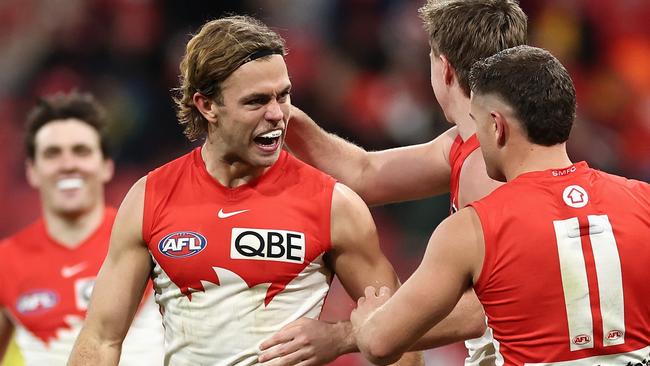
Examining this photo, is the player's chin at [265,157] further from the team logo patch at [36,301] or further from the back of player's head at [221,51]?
the team logo patch at [36,301]

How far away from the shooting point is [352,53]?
9648 millimetres

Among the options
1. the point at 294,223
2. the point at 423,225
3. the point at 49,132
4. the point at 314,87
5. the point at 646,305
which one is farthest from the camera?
the point at 314,87

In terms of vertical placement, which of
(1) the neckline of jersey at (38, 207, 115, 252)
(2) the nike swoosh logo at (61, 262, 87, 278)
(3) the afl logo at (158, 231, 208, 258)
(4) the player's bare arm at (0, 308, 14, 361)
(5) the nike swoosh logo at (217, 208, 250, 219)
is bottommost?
(4) the player's bare arm at (0, 308, 14, 361)

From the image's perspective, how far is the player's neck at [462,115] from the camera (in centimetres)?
430

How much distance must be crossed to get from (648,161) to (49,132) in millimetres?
5126

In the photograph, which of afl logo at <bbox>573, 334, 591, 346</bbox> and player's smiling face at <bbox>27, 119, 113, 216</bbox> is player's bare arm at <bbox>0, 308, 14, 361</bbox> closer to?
player's smiling face at <bbox>27, 119, 113, 216</bbox>

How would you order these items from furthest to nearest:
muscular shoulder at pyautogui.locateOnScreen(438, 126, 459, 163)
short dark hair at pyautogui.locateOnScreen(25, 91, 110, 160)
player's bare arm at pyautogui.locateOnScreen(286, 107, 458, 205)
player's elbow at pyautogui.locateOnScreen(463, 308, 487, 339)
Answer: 1. short dark hair at pyautogui.locateOnScreen(25, 91, 110, 160)
2. player's bare arm at pyautogui.locateOnScreen(286, 107, 458, 205)
3. muscular shoulder at pyautogui.locateOnScreen(438, 126, 459, 163)
4. player's elbow at pyautogui.locateOnScreen(463, 308, 487, 339)

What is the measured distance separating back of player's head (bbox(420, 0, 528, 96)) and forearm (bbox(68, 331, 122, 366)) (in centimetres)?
171

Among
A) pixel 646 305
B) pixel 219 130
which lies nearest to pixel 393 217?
pixel 219 130

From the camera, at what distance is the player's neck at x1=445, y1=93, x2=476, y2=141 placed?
14.1ft

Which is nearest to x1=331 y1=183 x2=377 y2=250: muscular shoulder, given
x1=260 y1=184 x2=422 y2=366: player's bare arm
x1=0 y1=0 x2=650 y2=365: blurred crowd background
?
x1=260 y1=184 x2=422 y2=366: player's bare arm

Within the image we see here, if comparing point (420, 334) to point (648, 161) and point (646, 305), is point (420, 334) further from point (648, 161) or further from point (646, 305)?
point (648, 161)

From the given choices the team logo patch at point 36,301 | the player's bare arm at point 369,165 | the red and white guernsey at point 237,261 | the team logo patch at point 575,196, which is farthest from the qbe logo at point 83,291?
the team logo patch at point 575,196

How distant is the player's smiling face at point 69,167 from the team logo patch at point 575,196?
3750 mm
